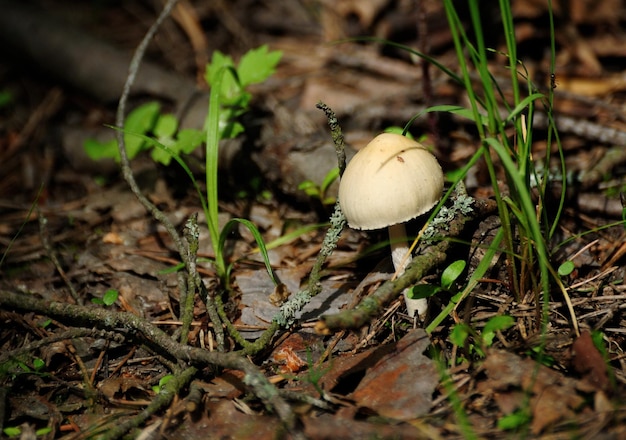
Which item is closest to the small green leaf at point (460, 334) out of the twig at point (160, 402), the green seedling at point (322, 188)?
the twig at point (160, 402)

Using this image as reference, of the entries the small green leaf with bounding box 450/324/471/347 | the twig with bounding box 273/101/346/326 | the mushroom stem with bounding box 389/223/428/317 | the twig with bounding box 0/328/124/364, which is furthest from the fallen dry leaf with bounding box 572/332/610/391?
the twig with bounding box 0/328/124/364

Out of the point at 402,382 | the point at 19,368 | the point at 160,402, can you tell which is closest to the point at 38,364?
the point at 19,368

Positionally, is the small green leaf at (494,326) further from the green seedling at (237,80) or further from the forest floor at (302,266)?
the green seedling at (237,80)

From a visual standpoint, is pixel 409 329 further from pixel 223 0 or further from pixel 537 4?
pixel 223 0

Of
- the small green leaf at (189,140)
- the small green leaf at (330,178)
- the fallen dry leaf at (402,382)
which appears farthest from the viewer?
Result: the small green leaf at (189,140)

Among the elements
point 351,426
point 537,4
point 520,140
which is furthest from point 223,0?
point 351,426

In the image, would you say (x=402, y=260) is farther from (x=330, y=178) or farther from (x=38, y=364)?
(x=38, y=364)
